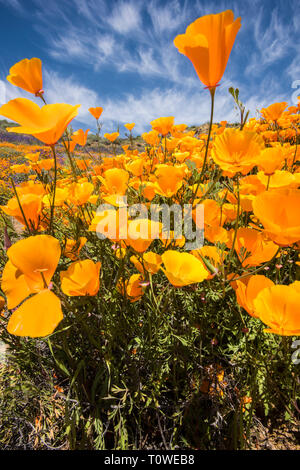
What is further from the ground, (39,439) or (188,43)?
(188,43)

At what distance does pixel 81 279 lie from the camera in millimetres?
792

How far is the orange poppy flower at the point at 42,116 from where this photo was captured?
2.11 feet

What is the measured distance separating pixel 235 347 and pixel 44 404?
3.36ft

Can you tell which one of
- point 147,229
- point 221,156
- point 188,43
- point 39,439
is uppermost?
point 188,43

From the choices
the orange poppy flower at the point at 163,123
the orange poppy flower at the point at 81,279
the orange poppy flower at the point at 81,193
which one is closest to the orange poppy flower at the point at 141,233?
the orange poppy flower at the point at 81,279

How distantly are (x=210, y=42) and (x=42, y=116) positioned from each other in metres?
0.55

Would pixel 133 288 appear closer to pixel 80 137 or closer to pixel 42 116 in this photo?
pixel 42 116

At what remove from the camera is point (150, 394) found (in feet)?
3.55

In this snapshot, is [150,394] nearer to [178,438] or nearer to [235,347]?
[178,438]

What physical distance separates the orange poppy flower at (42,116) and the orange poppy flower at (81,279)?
436mm

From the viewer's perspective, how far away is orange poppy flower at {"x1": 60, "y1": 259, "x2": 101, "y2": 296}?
2.54 ft

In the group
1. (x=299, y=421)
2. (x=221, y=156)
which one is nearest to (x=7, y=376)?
(x=299, y=421)

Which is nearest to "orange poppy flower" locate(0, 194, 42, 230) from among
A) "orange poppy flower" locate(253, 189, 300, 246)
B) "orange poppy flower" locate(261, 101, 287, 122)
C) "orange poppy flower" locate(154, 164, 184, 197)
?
"orange poppy flower" locate(154, 164, 184, 197)

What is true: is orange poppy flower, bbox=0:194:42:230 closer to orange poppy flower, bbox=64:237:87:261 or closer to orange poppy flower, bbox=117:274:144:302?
orange poppy flower, bbox=64:237:87:261
